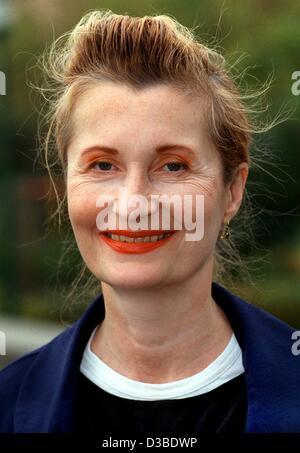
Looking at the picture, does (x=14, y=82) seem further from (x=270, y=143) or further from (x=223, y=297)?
(x=223, y=297)

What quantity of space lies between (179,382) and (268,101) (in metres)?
0.52

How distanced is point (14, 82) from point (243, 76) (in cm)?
61

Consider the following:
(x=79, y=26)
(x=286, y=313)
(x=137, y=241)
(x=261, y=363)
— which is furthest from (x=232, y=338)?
(x=79, y=26)

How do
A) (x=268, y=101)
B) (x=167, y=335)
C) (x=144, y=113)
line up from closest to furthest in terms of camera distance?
(x=144, y=113) < (x=167, y=335) < (x=268, y=101)

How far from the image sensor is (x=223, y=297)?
113 centimetres

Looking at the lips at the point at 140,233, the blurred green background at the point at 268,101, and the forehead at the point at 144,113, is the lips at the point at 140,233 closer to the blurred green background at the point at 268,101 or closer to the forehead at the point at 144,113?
the forehead at the point at 144,113

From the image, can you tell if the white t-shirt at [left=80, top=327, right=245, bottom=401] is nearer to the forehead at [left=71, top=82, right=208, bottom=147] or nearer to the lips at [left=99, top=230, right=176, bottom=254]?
the lips at [left=99, top=230, right=176, bottom=254]

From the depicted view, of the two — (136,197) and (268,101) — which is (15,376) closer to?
(136,197)

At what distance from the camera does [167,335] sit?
107cm

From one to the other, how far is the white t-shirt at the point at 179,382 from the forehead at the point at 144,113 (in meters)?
0.33

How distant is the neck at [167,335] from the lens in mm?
1052
